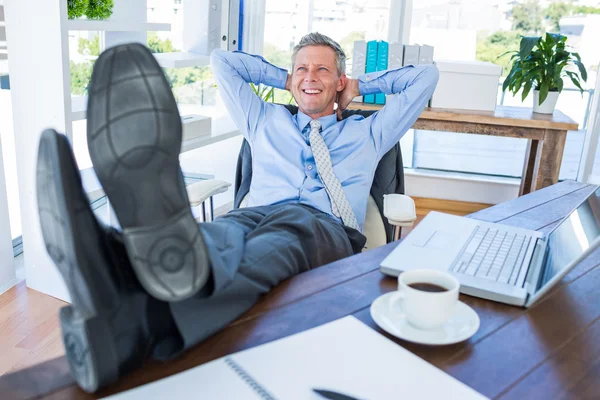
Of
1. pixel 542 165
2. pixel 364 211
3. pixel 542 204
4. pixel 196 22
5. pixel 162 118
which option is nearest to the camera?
pixel 162 118

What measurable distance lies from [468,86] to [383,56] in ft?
1.57

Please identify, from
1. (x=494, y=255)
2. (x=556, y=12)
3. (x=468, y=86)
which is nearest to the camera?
(x=494, y=255)

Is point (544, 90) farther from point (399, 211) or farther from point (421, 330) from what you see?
point (421, 330)

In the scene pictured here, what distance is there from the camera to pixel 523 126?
303 cm

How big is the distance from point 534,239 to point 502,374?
0.56 m

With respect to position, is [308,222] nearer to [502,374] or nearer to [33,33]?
[502,374]

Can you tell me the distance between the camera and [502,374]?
0.82 meters

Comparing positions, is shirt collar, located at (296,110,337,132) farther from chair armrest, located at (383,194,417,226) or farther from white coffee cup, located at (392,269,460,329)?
white coffee cup, located at (392,269,460,329)

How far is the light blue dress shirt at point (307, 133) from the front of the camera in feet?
6.68

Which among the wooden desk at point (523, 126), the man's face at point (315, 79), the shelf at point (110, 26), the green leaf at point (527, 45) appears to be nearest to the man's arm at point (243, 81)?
the man's face at point (315, 79)

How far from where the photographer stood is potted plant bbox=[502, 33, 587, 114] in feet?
10.2

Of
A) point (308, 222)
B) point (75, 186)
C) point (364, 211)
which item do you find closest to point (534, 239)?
point (308, 222)

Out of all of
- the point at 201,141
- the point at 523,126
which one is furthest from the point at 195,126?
the point at 523,126

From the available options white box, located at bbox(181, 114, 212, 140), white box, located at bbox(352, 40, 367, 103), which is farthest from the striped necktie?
white box, located at bbox(352, 40, 367, 103)
